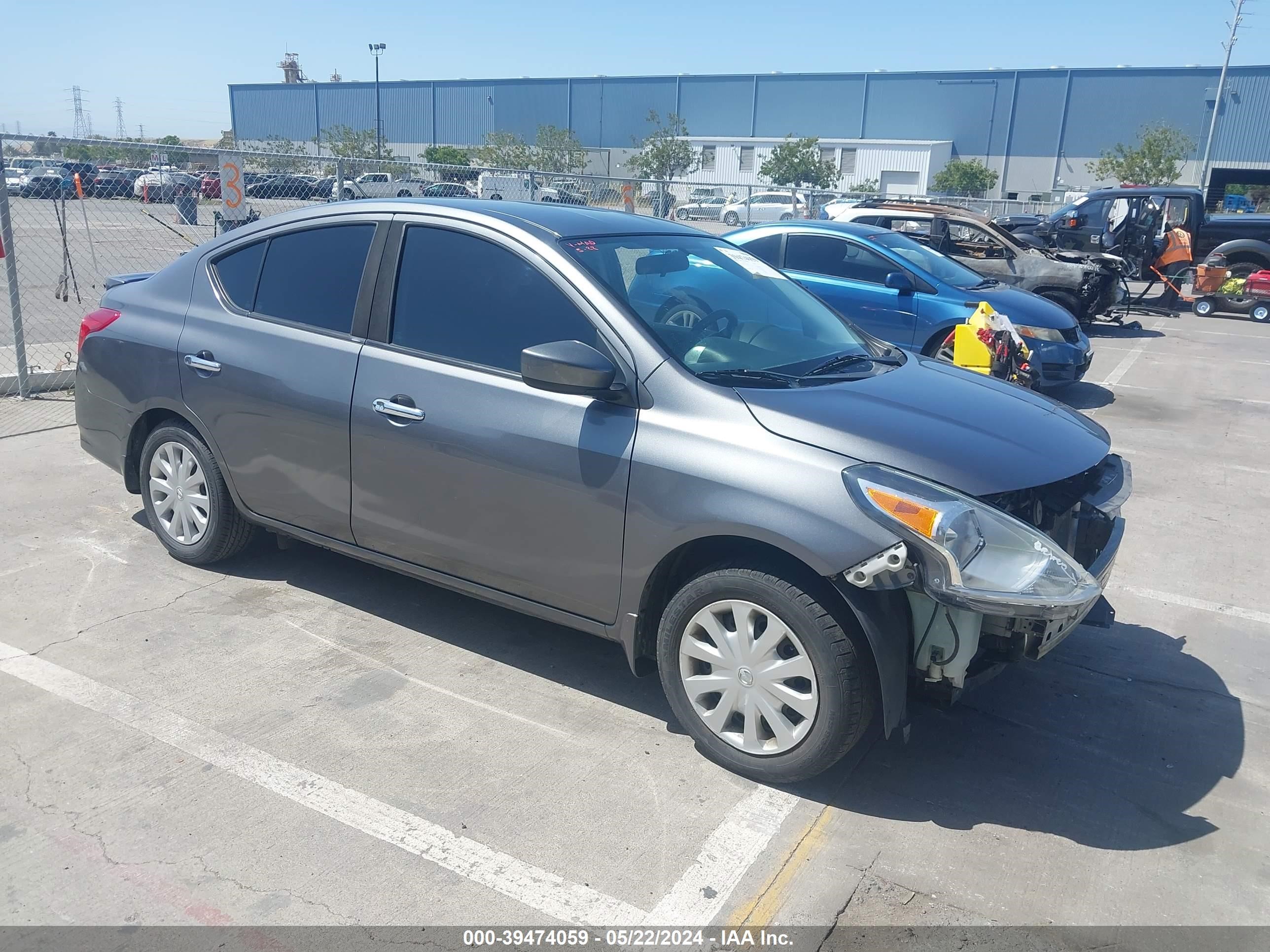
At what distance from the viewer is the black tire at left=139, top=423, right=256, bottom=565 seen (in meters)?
4.85

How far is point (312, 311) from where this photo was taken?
4484 mm

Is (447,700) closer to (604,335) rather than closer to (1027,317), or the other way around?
(604,335)

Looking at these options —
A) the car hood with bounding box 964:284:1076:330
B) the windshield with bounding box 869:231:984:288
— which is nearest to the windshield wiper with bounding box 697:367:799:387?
the car hood with bounding box 964:284:1076:330

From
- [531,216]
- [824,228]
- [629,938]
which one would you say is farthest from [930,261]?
[629,938]

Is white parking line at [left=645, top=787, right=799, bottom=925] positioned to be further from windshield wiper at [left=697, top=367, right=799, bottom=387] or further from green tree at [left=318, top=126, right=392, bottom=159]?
green tree at [left=318, top=126, right=392, bottom=159]

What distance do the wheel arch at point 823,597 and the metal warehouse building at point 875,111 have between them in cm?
6004

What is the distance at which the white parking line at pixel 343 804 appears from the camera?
9.45 feet

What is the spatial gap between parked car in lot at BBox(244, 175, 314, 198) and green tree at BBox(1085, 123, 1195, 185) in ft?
153

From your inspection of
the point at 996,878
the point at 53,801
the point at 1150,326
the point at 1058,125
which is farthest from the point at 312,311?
the point at 1058,125

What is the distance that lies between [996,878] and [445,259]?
2977 mm

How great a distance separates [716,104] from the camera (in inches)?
2702

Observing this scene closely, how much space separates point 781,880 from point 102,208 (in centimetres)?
1163

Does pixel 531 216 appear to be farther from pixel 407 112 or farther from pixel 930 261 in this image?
pixel 407 112

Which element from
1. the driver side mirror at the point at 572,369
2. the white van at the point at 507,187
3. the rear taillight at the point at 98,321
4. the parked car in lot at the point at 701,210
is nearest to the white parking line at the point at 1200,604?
the driver side mirror at the point at 572,369
